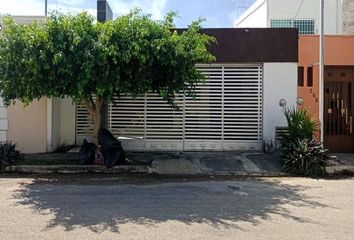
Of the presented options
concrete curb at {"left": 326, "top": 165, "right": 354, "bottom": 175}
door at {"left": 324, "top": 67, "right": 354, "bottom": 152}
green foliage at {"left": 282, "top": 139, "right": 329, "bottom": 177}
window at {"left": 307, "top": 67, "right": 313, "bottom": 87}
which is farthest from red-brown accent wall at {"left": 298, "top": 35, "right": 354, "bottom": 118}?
concrete curb at {"left": 326, "top": 165, "right": 354, "bottom": 175}

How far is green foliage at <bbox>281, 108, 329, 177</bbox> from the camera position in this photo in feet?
40.8

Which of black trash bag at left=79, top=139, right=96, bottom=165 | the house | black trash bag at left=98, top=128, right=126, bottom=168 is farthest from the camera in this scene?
the house

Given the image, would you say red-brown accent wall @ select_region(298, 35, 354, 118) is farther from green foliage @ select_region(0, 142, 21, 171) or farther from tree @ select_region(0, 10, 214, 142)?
green foliage @ select_region(0, 142, 21, 171)

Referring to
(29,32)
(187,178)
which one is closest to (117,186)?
(187,178)

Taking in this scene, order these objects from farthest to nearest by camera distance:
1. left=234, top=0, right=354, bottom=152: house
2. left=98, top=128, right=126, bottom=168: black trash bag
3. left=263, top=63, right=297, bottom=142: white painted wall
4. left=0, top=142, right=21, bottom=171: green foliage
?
left=234, top=0, right=354, bottom=152: house < left=263, top=63, right=297, bottom=142: white painted wall < left=98, top=128, right=126, bottom=168: black trash bag < left=0, top=142, right=21, bottom=171: green foliage

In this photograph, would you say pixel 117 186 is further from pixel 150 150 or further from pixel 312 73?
pixel 312 73

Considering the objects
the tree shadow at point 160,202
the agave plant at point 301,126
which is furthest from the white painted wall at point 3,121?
the agave plant at point 301,126

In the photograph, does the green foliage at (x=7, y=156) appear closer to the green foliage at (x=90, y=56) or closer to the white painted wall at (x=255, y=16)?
the green foliage at (x=90, y=56)

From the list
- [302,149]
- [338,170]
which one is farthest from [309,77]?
[338,170]

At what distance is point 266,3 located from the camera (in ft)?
77.3

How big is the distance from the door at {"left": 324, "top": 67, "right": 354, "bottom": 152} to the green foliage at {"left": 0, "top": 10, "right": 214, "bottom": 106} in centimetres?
646

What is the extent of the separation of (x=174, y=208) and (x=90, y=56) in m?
4.33

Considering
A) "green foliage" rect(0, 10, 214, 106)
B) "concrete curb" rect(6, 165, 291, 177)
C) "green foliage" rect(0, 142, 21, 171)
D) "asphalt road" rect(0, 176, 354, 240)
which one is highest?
"green foliage" rect(0, 10, 214, 106)

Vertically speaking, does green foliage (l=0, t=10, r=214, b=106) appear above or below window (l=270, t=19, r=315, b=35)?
below
